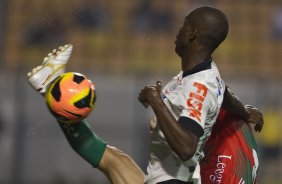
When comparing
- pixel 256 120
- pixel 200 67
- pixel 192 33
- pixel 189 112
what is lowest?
pixel 256 120

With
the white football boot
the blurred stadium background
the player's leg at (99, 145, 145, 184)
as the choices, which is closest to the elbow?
the player's leg at (99, 145, 145, 184)

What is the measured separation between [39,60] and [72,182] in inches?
58.4

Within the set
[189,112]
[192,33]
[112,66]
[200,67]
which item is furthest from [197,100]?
[112,66]

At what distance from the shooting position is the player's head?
3719 mm

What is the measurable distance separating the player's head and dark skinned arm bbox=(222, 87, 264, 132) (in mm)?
528

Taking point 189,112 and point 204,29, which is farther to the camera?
point 204,29

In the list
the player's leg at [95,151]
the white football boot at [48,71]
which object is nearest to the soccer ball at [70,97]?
the white football boot at [48,71]

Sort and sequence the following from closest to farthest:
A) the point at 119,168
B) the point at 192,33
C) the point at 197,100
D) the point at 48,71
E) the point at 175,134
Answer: the point at 175,134 → the point at 197,100 → the point at 192,33 → the point at 48,71 → the point at 119,168

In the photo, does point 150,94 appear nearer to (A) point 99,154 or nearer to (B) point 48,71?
(B) point 48,71

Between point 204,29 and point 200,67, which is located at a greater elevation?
point 204,29

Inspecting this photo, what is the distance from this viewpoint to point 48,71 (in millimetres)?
4480

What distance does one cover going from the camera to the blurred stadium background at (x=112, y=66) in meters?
8.47

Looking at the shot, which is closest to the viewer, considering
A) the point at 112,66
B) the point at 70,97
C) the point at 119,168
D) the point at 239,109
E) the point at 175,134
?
the point at 175,134

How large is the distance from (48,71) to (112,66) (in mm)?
5417
